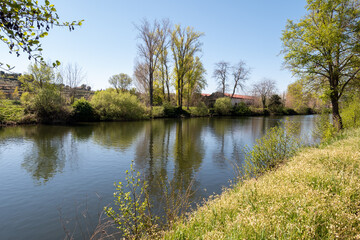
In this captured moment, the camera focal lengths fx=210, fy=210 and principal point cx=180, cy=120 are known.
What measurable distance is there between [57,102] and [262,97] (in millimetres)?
61769

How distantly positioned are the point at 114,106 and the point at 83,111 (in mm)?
5323

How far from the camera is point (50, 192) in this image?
865 centimetres

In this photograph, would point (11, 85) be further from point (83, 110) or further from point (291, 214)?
point (83, 110)

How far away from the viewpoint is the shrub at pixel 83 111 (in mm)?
36250

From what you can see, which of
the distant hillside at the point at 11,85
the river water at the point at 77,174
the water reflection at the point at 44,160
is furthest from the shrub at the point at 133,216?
the water reflection at the point at 44,160

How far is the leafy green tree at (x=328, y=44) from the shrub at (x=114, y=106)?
1186 inches

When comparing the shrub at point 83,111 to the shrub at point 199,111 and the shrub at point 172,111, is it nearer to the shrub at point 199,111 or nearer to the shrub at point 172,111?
the shrub at point 172,111

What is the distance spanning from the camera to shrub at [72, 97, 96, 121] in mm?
36250

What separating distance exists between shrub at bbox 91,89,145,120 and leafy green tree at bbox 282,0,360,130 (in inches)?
1186

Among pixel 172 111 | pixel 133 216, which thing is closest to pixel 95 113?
pixel 172 111

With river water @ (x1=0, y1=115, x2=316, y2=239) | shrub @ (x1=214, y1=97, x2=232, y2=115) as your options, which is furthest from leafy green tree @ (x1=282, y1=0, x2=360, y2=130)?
A: shrub @ (x1=214, y1=97, x2=232, y2=115)

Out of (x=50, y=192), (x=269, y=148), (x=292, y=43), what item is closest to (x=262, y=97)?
(x=292, y=43)

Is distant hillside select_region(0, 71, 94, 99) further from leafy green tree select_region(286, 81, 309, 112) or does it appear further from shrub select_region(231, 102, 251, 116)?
shrub select_region(231, 102, 251, 116)

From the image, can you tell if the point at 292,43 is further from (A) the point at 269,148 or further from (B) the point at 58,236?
(B) the point at 58,236
